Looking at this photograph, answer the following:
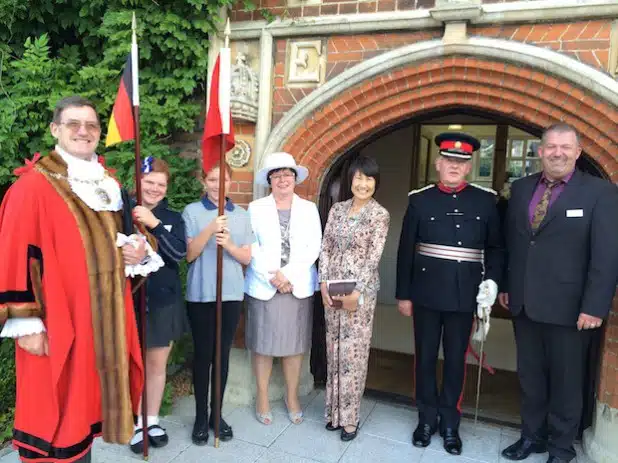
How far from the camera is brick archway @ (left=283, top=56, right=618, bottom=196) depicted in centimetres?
315

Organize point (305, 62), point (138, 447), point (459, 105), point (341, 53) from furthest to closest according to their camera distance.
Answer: point (305, 62), point (341, 53), point (459, 105), point (138, 447)

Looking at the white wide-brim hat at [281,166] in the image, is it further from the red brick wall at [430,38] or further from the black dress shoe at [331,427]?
the black dress shoe at [331,427]

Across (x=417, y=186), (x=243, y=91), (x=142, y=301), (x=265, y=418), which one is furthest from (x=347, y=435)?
(x=417, y=186)

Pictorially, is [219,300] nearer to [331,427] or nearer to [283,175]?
[283,175]

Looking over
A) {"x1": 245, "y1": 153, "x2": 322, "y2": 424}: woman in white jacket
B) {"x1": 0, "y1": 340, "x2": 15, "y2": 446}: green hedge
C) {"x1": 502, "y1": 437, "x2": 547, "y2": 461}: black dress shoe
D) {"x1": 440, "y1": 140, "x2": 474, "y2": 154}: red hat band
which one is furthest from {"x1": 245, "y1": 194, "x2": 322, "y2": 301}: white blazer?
{"x1": 0, "y1": 340, "x2": 15, "y2": 446}: green hedge

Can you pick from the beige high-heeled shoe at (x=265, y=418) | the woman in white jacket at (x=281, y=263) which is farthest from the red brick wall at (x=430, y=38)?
the beige high-heeled shoe at (x=265, y=418)

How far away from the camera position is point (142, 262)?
8.82 ft

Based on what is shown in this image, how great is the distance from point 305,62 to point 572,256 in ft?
7.58

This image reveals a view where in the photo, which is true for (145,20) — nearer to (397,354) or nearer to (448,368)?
(448,368)

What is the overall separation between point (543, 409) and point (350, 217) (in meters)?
1.80

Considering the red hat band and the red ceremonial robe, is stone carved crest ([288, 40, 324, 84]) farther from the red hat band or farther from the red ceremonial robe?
the red ceremonial robe

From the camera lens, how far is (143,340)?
294 cm

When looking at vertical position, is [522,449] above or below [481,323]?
below

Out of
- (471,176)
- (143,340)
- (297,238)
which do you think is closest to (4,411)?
(143,340)
